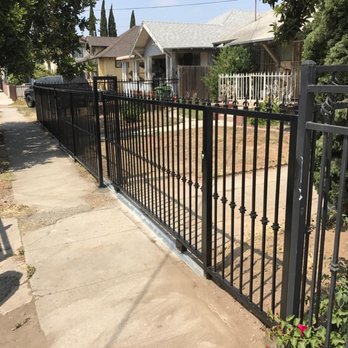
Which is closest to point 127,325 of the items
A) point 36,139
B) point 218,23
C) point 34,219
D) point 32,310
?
point 32,310

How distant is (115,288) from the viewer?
3.57 meters

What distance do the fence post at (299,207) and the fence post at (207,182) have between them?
3.59 feet

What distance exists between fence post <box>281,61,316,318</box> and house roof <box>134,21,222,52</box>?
66.5 ft

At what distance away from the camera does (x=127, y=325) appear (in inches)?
119

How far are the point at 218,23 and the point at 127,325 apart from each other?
88.1ft

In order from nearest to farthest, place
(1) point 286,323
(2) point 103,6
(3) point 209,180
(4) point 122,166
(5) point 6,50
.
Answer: (1) point 286,323 < (3) point 209,180 < (4) point 122,166 < (5) point 6,50 < (2) point 103,6

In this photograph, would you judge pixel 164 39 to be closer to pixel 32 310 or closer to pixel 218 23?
pixel 218 23

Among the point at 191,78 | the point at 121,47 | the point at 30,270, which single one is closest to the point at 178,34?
the point at 191,78

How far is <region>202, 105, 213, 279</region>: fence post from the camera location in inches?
129

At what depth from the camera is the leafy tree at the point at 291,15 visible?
16.8 feet

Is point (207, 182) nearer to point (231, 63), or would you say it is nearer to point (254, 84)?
point (254, 84)

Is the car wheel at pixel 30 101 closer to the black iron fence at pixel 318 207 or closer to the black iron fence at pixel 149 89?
the black iron fence at pixel 149 89

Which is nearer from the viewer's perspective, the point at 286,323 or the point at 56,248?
the point at 286,323

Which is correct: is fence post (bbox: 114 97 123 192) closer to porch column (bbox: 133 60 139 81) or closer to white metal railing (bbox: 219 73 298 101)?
white metal railing (bbox: 219 73 298 101)
